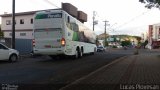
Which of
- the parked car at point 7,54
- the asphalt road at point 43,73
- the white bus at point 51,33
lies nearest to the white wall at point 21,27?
the parked car at point 7,54

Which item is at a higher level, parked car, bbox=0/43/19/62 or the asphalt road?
parked car, bbox=0/43/19/62

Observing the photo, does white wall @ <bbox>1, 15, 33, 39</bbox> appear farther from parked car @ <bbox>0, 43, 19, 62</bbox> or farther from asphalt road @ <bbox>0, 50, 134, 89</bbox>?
asphalt road @ <bbox>0, 50, 134, 89</bbox>

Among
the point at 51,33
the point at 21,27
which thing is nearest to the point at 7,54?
the point at 51,33

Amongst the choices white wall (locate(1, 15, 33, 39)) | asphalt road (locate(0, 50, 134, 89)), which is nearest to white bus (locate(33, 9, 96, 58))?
asphalt road (locate(0, 50, 134, 89))

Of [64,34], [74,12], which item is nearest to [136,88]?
[64,34]

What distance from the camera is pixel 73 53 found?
91.5 feet

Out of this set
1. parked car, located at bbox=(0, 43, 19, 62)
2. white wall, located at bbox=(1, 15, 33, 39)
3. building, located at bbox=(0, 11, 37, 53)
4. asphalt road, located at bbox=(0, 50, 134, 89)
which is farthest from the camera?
white wall, located at bbox=(1, 15, 33, 39)

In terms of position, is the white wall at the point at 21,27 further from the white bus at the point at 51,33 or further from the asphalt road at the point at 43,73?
the asphalt road at the point at 43,73

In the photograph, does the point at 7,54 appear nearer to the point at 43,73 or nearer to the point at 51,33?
the point at 51,33

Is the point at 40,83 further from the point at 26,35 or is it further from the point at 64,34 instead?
the point at 26,35

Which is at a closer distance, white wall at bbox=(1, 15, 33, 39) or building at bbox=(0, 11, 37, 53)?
building at bbox=(0, 11, 37, 53)

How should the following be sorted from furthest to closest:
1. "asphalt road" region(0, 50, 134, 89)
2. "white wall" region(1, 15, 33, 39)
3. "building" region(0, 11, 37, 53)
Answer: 1. "white wall" region(1, 15, 33, 39)
2. "building" region(0, 11, 37, 53)
3. "asphalt road" region(0, 50, 134, 89)

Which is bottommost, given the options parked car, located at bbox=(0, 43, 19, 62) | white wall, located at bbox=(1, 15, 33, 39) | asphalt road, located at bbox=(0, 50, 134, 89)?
asphalt road, located at bbox=(0, 50, 134, 89)

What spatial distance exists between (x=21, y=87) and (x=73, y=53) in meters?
16.6
